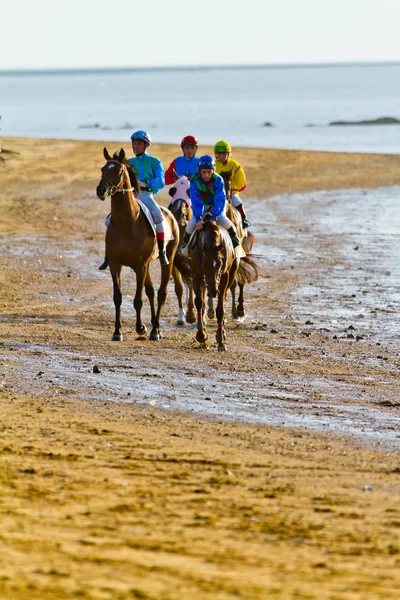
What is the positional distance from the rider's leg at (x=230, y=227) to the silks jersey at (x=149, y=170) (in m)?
1.13

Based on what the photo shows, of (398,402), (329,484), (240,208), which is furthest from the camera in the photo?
(240,208)

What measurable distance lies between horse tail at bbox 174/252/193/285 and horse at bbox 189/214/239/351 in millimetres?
1843

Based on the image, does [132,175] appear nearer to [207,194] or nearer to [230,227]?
[207,194]

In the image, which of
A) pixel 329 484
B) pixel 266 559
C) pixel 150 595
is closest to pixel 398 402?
pixel 329 484

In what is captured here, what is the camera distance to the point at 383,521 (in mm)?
7176

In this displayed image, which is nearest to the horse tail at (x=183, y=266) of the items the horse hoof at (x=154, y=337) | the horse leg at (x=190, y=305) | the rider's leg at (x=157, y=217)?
the horse leg at (x=190, y=305)

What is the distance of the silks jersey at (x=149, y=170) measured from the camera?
1498 centimetres

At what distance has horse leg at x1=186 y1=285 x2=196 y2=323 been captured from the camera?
16056 millimetres

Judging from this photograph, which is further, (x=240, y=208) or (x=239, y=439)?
(x=240, y=208)

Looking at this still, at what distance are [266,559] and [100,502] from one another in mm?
1352

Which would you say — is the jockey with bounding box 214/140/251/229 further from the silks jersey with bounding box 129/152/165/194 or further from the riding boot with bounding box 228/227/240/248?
the riding boot with bounding box 228/227/240/248

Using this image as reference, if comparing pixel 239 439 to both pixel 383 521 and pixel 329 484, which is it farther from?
pixel 383 521

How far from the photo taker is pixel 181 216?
16.2m

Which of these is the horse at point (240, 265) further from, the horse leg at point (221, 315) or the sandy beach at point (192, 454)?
the horse leg at point (221, 315)
